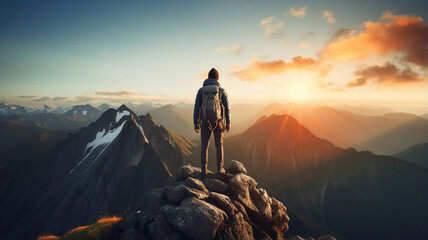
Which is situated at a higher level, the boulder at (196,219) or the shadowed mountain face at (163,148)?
the boulder at (196,219)

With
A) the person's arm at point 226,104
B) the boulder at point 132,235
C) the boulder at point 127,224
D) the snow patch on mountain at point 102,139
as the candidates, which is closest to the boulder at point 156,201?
the boulder at point 127,224

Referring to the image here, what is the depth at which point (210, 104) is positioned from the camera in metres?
9.66

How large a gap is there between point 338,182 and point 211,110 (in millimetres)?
169563

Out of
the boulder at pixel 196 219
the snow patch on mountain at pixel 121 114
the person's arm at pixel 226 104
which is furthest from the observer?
the snow patch on mountain at pixel 121 114

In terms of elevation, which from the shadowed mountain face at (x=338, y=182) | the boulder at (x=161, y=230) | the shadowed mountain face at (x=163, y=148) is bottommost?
the shadowed mountain face at (x=338, y=182)

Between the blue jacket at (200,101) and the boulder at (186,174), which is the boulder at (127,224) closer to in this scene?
the boulder at (186,174)

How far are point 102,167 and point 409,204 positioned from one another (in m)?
197

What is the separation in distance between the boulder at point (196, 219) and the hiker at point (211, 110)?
138 inches

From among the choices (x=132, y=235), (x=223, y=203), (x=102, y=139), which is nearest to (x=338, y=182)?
(x=223, y=203)

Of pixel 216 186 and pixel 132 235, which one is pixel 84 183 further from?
pixel 216 186

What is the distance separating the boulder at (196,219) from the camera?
7.09m

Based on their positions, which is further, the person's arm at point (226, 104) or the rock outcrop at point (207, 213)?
the person's arm at point (226, 104)

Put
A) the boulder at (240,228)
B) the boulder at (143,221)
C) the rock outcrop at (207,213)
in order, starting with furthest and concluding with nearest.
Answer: the boulder at (240,228) → the boulder at (143,221) → the rock outcrop at (207,213)

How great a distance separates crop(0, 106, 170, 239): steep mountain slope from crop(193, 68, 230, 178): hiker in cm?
5802
